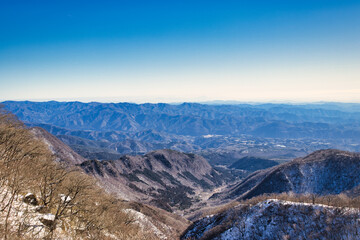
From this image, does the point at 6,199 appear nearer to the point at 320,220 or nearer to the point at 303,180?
the point at 320,220

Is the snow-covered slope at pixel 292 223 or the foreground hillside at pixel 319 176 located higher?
the snow-covered slope at pixel 292 223

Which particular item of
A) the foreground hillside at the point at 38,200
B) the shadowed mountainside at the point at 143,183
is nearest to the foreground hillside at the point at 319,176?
the shadowed mountainside at the point at 143,183

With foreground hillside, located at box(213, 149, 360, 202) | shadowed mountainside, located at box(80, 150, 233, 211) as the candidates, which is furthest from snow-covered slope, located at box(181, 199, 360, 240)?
shadowed mountainside, located at box(80, 150, 233, 211)

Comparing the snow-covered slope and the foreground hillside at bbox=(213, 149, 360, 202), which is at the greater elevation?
the snow-covered slope

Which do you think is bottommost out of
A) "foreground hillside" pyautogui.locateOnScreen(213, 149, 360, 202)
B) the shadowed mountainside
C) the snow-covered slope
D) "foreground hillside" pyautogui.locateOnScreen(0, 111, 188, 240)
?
the shadowed mountainside


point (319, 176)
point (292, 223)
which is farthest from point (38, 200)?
point (319, 176)

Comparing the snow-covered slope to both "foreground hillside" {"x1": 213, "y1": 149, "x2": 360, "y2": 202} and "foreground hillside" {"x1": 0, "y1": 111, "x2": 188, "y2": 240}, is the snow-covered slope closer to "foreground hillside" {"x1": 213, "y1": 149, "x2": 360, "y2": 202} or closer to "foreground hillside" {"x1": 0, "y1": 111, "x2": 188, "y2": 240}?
"foreground hillside" {"x1": 0, "y1": 111, "x2": 188, "y2": 240}

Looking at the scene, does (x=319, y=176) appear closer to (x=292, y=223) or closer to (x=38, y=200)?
(x=292, y=223)

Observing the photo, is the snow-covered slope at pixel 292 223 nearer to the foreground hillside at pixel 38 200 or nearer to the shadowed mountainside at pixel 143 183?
the foreground hillside at pixel 38 200

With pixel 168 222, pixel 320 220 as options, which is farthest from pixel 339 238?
pixel 168 222
